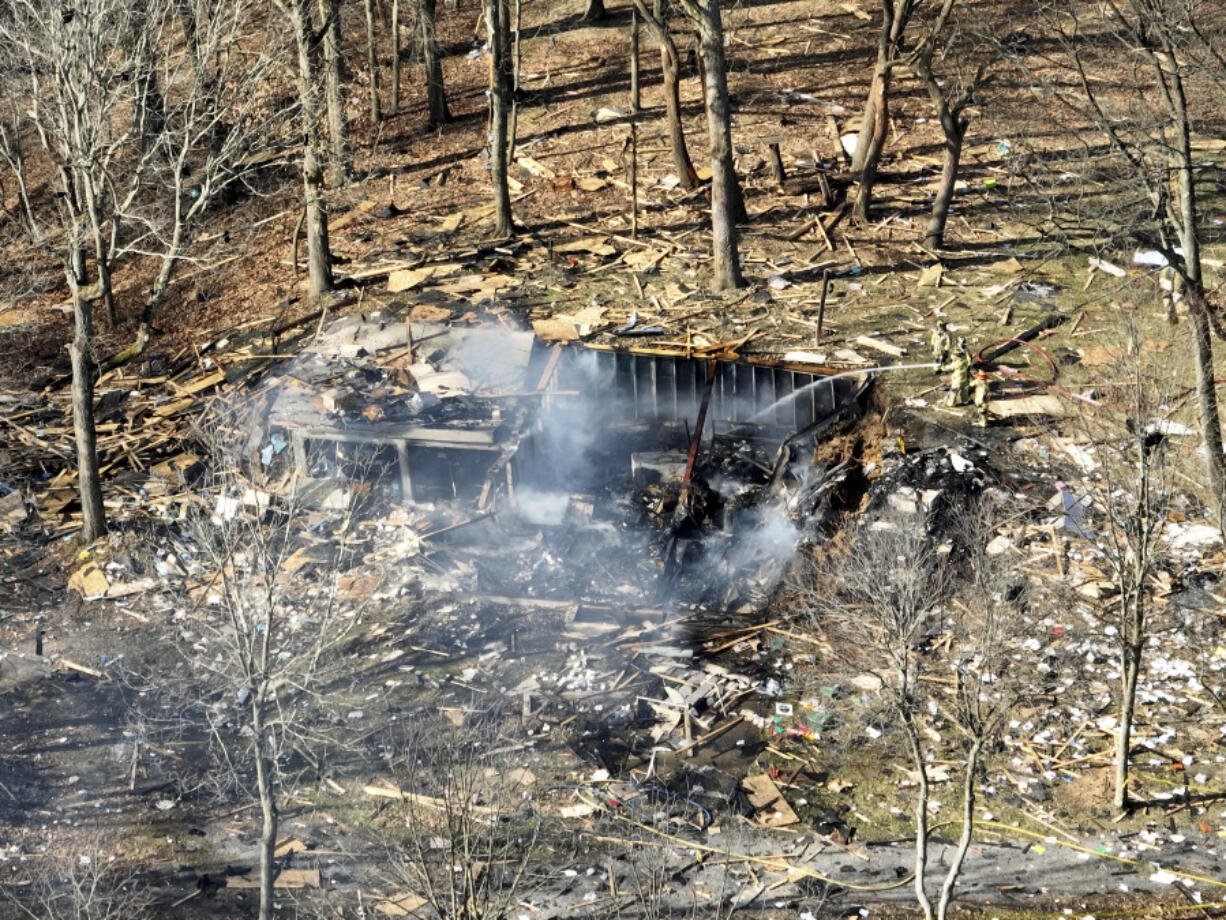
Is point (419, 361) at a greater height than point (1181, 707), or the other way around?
point (419, 361)

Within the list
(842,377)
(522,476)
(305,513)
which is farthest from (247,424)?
(842,377)

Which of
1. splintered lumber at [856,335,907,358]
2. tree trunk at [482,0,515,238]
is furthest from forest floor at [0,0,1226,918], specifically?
tree trunk at [482,0,515,238]

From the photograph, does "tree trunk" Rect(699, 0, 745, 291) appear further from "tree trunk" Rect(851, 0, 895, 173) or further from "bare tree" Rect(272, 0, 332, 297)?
"bare tree" Rect(272, 0, 332, 297)

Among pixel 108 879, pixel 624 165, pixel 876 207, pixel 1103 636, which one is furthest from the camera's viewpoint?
pixel 624 165

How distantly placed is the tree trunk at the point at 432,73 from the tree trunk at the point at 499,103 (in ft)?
14.0

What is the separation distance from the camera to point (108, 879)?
14.0m

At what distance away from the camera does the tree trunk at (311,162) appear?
21000mm

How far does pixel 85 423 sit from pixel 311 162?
6551 mm

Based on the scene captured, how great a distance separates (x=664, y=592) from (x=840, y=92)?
1742 cm

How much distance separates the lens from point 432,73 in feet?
102

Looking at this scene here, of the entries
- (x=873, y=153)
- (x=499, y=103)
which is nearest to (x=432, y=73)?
(x=499, y=103)

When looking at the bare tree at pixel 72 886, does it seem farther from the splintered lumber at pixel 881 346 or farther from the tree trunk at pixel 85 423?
the splintered lumber at pixel 881 346

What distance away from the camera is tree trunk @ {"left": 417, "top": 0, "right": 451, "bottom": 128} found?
30.5 metres

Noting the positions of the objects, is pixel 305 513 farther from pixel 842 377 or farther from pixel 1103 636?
pixel 1103 636
